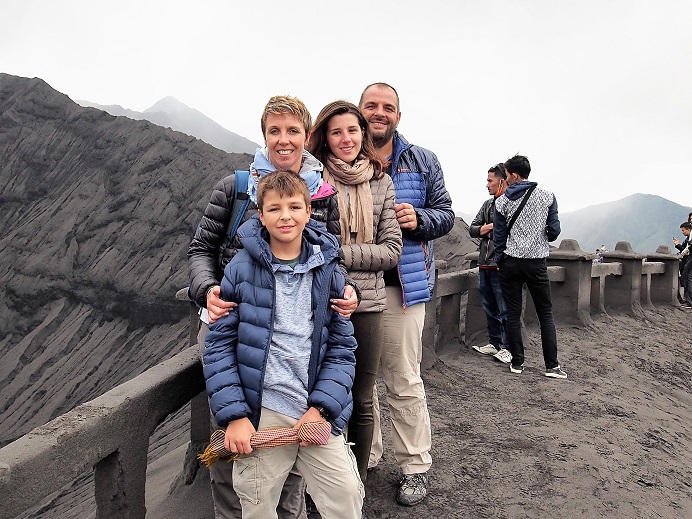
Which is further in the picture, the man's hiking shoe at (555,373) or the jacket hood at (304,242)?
the man's hiking shoe at (555,373)

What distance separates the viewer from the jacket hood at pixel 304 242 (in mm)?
1805

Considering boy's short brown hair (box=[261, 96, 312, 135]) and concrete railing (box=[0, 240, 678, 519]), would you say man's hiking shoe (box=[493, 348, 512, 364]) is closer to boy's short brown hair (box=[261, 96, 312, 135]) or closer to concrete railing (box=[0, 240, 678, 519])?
concrete railing (box=[0, 240, 678, 519])

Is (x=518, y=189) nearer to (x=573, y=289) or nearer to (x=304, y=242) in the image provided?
(x=573, y=289)

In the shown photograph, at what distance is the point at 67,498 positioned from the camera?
8.17 meters

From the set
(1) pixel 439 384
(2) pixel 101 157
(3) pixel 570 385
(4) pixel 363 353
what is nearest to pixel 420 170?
(4) pixel 363 353

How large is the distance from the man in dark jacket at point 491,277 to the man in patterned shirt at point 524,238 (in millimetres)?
601

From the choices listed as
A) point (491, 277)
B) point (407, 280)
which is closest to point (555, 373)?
point (491, 277)

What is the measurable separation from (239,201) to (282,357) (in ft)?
2.03

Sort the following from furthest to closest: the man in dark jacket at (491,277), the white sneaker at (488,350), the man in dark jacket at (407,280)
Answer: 1. the white sneaker at (488,350)
2. the man in dark jacket at (491,277)
3. the man in dark jacket at (407,280)

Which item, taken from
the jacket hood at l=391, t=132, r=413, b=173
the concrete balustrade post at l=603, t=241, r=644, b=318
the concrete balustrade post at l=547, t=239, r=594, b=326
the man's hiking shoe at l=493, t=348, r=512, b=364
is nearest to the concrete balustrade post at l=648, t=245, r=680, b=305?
the concrete balustrade post at l=603, t=241, r=644, b=318

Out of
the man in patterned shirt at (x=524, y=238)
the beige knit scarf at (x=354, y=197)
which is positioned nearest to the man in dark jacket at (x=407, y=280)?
the beige knit scarf at (x=354, y=197)

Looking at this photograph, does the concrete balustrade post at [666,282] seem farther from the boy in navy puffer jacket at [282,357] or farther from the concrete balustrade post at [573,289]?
the boy in navy puffer jacket at [282,357]

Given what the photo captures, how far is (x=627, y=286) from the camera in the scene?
827 cm

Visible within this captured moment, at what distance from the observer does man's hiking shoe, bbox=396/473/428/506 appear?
2626 millimetres
